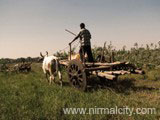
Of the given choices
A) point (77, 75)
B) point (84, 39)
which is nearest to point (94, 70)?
point (77, 75)

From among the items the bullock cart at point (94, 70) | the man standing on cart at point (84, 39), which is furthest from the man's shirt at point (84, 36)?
the bullock cart at point (94, 70)

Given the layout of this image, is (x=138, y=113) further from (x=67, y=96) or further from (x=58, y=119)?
(x=67, y=96)

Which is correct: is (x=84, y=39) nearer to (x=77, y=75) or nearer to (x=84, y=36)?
(x=84, y=36)

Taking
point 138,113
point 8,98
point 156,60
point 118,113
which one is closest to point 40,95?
point 8,98

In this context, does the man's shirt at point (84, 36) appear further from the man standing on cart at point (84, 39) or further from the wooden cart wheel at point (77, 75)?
the wooden cart wheel at point (77, 75)

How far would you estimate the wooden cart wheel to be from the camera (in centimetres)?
750

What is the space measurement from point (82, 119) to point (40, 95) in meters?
3.06

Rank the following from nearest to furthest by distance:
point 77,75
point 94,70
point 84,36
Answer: point 94,70, point 77,75, point 84,36

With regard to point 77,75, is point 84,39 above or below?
above

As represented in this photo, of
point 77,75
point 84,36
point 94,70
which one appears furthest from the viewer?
point 84,36

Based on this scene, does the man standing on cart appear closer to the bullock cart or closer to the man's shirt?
the man's shirt

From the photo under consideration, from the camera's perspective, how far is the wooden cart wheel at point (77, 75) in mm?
7498

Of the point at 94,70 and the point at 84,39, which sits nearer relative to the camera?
the point at 94,70

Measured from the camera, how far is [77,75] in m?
8.00
